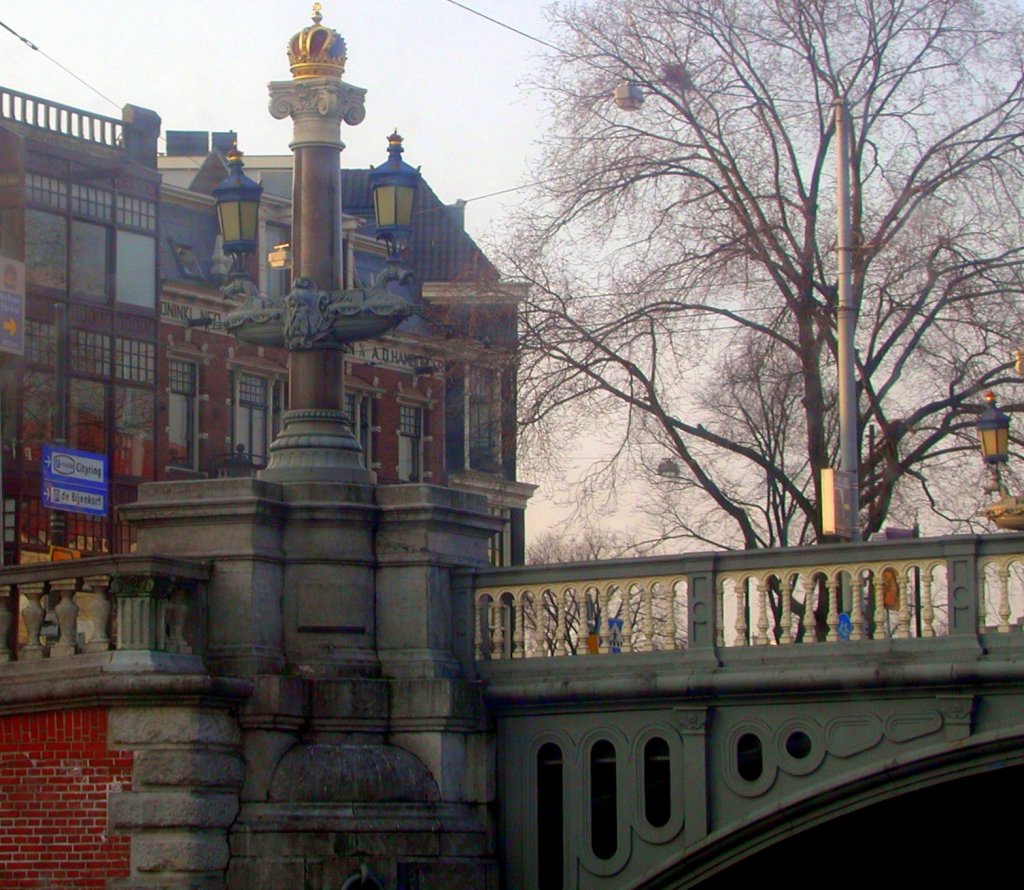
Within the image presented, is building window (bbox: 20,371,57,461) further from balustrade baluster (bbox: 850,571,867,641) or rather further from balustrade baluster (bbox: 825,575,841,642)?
balustrade baluster (bbox: 850,571,867,641)

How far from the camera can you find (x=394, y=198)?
16953mm

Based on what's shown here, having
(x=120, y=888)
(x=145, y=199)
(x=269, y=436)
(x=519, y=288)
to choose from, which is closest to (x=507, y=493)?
(x=269, y=436)

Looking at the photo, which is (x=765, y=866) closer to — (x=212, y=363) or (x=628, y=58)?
(x=628, y=58)

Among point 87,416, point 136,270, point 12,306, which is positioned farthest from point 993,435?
point 136,270

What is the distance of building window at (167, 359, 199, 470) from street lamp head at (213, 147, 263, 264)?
84.4 ft

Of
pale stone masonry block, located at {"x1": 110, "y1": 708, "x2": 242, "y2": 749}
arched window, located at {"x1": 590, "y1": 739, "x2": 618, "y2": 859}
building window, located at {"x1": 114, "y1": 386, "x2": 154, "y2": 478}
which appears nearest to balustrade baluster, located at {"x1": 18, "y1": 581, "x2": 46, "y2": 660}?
pale stone masonry block, located at {"x1": 110, "y1": 708, "x2": 242, "y2": 749}

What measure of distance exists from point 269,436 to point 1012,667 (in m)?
32.2

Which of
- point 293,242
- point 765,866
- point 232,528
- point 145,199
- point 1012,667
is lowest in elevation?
point 765,866

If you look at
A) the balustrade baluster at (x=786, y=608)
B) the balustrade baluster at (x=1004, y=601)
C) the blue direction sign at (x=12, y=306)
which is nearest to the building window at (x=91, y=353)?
the blue direction sign at (x=12, y=306)

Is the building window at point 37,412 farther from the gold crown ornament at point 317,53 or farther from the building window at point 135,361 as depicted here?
the gold crown ornament at point 317,53

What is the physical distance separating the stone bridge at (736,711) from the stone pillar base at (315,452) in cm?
124

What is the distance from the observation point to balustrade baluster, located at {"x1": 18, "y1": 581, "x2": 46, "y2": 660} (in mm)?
16016

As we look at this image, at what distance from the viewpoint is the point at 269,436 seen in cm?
4597

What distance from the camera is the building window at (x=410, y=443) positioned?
49812 millimetres
